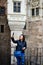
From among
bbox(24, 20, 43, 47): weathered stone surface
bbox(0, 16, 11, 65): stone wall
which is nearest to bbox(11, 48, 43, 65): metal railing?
bbox(24, 20, 43, 47): weathered stone surface

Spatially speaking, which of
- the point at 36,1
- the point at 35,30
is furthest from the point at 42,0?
the point at 35,30

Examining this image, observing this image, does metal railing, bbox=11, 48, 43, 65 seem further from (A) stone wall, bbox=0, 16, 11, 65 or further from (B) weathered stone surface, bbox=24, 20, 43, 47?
(A) stone wall, bbox=0, 16, 11, 65

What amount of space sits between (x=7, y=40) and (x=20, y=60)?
3.23 metres

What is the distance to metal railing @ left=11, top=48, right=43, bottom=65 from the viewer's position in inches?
375

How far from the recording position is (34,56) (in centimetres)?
979

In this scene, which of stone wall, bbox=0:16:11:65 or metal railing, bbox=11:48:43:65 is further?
stone wall, bbox=0:16:11:65

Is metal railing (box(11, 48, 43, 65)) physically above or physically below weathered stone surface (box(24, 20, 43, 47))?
below

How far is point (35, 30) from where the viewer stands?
387 inches

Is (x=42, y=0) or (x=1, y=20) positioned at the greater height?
(x=42, y=0)

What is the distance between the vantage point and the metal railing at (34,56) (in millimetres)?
9516

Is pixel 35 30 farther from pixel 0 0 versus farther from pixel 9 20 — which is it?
pixel 0 0

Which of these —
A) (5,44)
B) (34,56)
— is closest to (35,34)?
(34,56)

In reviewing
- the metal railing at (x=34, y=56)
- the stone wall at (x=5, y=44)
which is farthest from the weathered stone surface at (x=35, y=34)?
the stone wall at (x=5, y=44)

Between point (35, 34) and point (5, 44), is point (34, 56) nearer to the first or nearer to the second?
point (35, 34)
